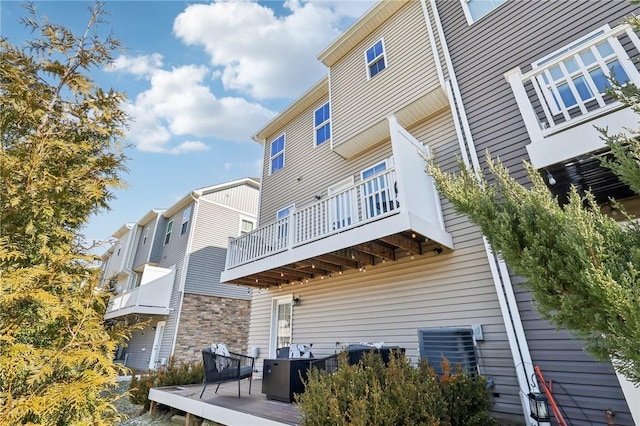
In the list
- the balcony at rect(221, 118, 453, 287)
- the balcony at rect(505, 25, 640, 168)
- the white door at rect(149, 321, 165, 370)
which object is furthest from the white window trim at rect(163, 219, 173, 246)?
the balcony at rect(505, 25, 640, 168)

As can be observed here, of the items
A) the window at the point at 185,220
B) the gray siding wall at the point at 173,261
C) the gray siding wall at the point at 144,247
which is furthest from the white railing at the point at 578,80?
the gray siding wall at the point at 144,247

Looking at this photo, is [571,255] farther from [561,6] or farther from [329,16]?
[329,16]

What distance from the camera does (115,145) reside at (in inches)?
180

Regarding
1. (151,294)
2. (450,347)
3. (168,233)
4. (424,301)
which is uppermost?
(168,233)

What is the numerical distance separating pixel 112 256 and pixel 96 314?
25.0m

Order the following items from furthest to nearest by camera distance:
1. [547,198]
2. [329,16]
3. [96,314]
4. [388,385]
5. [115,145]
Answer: [329,16], [115,145], [96,314], [388,385], [547,198]

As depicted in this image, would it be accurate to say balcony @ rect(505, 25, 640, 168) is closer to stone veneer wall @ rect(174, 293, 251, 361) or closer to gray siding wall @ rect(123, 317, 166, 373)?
stone veneer wall @ rect(174, 293, 251, 361)

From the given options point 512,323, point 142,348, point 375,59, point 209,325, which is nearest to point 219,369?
point 512,323

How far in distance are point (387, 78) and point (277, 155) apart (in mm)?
5209

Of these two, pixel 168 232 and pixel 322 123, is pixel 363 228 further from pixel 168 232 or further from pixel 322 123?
pixel 168 232

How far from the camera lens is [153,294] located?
46.9 ft

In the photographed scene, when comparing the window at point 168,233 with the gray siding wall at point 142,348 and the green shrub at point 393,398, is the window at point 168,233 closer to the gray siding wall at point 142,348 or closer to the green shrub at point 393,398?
the gray siding wall at point 142,348

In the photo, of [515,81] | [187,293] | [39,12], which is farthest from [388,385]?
[187,293]

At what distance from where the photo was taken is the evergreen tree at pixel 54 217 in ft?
10.3
